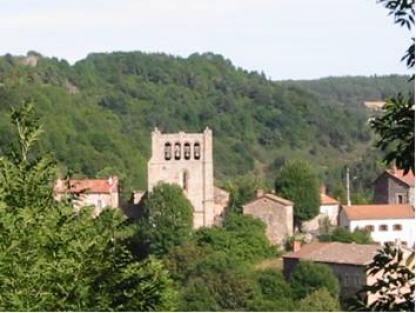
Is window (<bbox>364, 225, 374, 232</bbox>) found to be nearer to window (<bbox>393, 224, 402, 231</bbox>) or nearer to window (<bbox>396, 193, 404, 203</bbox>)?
window (<bbox>393, 224, 402, 231</bbox>)

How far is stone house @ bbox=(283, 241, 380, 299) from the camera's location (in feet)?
100

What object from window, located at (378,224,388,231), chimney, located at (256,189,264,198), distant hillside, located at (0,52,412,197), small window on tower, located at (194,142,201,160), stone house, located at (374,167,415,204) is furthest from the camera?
distant hillside, located at (0,52,412,197)

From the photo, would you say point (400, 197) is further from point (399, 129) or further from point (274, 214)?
point (399, 129)

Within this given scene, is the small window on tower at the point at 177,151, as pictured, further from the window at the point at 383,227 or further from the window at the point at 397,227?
the window at the point at 397,227

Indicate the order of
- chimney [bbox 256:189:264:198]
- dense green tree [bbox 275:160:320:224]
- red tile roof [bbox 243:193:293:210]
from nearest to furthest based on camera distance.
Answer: red tile roof [bbox 243:193:293:210]
dense green tree [bbox 275:160:320:224]
chimney [bbox 256:189:264:198]

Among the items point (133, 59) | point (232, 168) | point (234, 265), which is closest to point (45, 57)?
point (133, 59)

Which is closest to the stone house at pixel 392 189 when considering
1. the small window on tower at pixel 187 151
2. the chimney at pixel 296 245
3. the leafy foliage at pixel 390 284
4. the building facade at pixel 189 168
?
the building facade at pixel 189 168

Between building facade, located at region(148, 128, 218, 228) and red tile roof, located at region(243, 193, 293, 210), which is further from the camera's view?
building facade, located at region(148, 128, 218, 228)

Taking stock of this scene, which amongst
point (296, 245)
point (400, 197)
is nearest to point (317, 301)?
point (296, 245)

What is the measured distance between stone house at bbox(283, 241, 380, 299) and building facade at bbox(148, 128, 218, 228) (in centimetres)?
381

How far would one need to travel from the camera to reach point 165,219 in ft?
116

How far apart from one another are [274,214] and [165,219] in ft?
10.2

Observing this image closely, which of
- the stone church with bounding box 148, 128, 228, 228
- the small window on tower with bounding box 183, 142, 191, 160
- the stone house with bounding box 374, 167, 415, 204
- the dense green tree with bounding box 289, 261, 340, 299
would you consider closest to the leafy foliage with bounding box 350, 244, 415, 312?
the dense green tree with bounding box 289, 261, 340, 299

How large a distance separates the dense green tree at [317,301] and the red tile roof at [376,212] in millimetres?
10442
